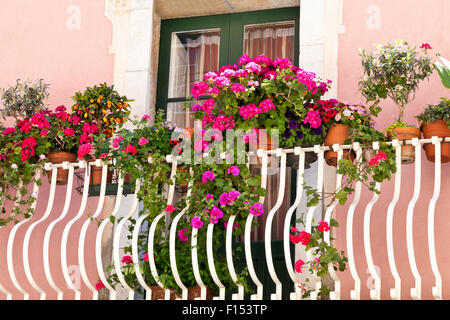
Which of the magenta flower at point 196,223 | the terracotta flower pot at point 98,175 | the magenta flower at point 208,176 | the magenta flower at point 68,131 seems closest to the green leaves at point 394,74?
the magenta flower at point 208,176

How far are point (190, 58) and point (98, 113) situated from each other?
1.07 m

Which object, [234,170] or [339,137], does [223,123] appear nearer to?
[234,170]

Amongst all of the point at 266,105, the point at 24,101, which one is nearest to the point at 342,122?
the point at 266,105

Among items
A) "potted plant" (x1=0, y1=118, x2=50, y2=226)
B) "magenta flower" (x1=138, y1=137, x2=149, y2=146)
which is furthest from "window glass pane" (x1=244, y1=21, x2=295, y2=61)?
"potted plant" (x1=0, y1=118, x2=50, y2=226)

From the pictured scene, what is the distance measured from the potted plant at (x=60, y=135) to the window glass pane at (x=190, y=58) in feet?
2.92

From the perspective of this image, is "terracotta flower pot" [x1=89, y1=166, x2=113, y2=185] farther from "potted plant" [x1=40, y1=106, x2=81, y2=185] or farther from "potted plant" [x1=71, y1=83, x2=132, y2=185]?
"potted plant" [x1=40, y1=106, x2=81, y2=185]

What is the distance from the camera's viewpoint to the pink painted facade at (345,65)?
5.12m

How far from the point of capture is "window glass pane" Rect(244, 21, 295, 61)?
608cm

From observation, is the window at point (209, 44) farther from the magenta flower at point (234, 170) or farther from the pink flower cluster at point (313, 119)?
the magenta flower at point (234, 170)

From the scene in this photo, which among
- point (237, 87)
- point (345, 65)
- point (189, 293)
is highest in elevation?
point (345, 65)

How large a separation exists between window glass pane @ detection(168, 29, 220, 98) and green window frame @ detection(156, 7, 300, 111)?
0.14 ft

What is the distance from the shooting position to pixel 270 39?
6.13m

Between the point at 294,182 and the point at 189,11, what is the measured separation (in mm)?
1583

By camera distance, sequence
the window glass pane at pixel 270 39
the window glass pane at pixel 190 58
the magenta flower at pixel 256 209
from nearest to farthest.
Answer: the magenta flower at pixel 256 209 < the window glass pane at pixel 270 39 < the window glass pane at pixel 190 58
